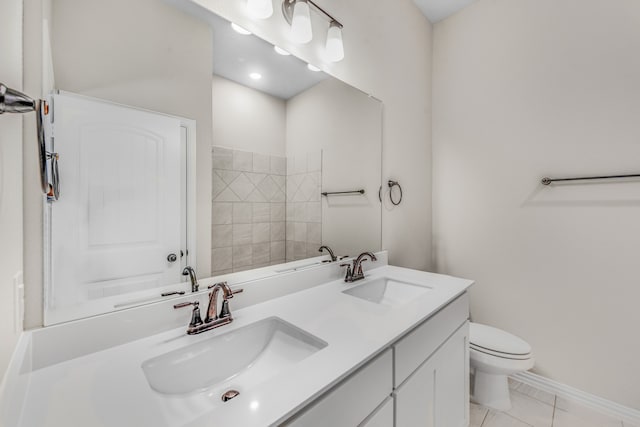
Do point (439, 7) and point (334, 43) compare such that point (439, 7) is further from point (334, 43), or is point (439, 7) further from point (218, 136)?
point (218, 136)

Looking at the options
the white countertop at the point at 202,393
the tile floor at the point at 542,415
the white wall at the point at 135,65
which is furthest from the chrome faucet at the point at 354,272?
the tile floor at the point at 542,415

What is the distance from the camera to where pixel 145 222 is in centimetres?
82

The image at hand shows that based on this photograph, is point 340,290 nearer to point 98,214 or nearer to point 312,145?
point 312,145

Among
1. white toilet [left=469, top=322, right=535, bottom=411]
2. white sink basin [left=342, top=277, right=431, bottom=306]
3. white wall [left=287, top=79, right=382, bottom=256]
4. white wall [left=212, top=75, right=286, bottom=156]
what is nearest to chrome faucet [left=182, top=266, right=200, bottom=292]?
white wall [left=212, top=75, right=286, bottom=156]

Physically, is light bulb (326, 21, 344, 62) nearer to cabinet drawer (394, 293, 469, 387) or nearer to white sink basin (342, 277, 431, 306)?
white sink basin (342, 277, 431, 306)

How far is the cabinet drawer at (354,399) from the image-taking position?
59 centimetres

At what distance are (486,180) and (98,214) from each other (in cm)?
220

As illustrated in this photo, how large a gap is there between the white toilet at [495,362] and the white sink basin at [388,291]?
59 cm

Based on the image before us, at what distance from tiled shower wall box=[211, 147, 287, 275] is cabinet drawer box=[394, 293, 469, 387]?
60cm

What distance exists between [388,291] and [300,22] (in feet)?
4.57

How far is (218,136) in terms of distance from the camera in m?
0.98

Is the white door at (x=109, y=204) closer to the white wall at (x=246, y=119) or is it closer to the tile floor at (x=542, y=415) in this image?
the white wall at (x=246, y=119)

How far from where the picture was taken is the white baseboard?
1.50 m

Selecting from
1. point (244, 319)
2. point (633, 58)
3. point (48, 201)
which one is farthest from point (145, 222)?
point (633, 58)
